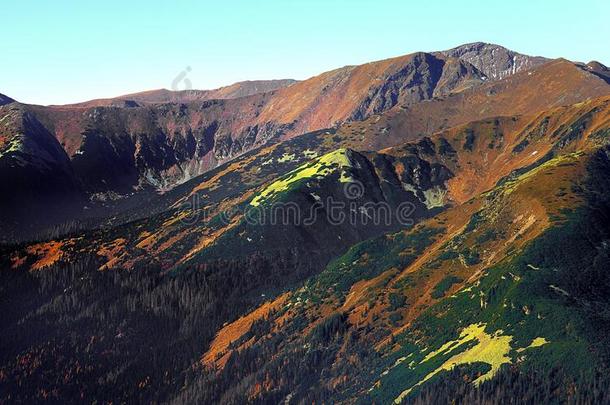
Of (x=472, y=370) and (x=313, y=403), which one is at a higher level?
(x=472, y=370)

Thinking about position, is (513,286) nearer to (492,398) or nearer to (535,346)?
(535,346)

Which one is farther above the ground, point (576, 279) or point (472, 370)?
point (576, 279)

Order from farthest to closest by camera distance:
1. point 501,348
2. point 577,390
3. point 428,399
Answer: point 501,348 → point 428,399 → point 577,390

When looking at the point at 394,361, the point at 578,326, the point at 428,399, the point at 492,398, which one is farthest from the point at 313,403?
the point at 578,326

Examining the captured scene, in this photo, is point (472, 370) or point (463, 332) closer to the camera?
point (472, 370)

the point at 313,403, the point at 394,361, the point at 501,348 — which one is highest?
the point at 501,348

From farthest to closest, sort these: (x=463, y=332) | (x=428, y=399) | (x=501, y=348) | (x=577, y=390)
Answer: (x=463, y=332) → (x=501, y=348) → (x=428, y=399) → (x=577, y=390)

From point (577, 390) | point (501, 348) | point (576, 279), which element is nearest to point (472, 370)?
point (501, 348)

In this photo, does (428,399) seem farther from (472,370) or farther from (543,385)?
(543,385)

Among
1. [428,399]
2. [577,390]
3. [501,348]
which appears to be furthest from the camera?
[501,348]
